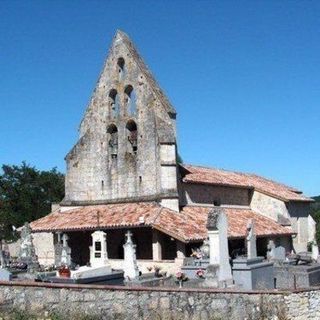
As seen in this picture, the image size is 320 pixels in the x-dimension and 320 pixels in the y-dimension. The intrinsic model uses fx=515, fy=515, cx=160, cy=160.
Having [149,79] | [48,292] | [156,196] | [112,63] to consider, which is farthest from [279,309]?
[112,63]

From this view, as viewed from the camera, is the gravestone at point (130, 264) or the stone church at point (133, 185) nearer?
the gravestone at point (130, 264)

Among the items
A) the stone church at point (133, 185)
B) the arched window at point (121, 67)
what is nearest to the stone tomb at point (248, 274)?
the stone church at point (133, 185)

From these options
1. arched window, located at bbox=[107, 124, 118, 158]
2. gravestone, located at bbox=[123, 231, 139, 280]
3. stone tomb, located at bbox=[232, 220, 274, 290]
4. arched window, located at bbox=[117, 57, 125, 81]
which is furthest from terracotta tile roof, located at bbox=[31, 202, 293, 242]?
arched window, located at bbox=[117, 57, 125, 81]

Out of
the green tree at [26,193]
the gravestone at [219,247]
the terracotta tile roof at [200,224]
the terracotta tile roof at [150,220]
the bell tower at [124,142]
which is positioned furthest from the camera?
the green tree at [26,193]

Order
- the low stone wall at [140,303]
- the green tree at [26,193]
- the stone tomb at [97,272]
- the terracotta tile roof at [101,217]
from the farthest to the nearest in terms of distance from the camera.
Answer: the green tree at [26,193], the terracotta tile roof at [101,217], the stone tomb at [97,272], the low stone wall at [140,303]

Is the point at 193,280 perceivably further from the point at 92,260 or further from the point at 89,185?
the point at 89,185

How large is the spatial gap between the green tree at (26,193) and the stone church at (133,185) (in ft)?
68.9

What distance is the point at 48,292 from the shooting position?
1107 centimetres

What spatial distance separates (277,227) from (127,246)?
15.4 metres

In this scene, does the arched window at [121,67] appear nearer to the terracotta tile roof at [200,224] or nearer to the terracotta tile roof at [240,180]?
the terracotta tile roof at [240,180]

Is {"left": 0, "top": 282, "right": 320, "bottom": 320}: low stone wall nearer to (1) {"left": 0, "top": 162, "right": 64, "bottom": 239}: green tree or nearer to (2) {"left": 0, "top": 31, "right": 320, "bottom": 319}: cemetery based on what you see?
(2) {"left": 0, "top": 31, "right": 320, "bottom": 319}: cemetery

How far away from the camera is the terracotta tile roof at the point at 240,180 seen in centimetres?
3351

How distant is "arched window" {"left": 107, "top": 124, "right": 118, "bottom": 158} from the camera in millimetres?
32500

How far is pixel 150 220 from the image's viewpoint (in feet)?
86.0
